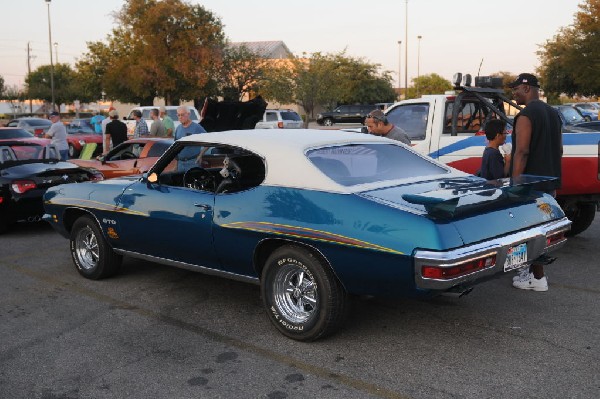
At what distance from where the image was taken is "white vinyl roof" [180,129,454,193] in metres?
4.39

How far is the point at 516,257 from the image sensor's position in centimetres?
422

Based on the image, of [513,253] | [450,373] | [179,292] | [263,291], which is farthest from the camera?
[179,292]

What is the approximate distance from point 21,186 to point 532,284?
22.1ft

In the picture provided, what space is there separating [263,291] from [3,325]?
2123 mm

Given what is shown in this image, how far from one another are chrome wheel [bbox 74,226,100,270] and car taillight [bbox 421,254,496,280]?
3743 millimetres

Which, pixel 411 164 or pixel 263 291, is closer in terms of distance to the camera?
pixel 263 291

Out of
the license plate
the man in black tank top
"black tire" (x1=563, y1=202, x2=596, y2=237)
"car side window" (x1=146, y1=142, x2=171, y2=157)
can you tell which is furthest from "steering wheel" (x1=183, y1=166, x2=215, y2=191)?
"car side window" (x1=146, y1=142, x2=171, y2=157)

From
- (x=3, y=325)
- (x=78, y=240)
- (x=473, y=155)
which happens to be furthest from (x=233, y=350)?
(x=473, y=155)

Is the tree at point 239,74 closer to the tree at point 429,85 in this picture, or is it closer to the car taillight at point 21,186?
the tree at point 429,85

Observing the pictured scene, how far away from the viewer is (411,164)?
5184 mm

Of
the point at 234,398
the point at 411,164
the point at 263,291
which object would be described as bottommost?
the point at 234,398

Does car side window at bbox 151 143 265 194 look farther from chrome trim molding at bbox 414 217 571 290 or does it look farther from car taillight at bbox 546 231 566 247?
car taillight at bbox 546 231 566 247

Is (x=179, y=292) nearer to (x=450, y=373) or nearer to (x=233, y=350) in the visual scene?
(x=233, y=350)

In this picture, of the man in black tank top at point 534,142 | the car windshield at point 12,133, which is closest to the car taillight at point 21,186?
the man in black tank top at point 534,142
